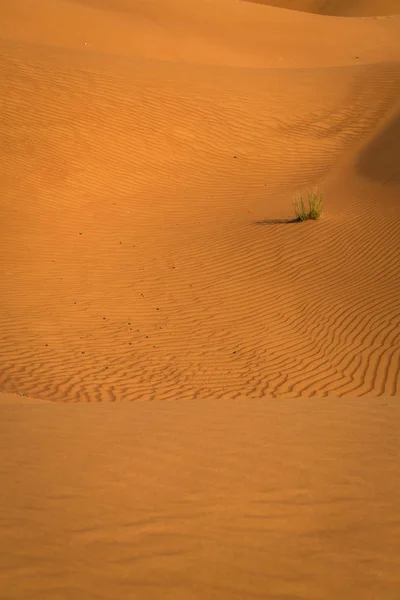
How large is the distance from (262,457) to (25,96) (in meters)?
15.2

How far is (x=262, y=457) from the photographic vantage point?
14.7 feet

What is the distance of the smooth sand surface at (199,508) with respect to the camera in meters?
2.92

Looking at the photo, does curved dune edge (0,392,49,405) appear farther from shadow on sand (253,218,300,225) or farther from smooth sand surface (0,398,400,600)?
shadow on sand (253,218,300,225)

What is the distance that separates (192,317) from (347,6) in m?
46.2

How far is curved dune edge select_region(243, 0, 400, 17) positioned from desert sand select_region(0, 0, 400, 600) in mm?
21893

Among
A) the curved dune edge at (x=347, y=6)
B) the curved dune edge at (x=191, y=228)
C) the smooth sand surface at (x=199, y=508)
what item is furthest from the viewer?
the curved dune edge at (x=347, y=6)

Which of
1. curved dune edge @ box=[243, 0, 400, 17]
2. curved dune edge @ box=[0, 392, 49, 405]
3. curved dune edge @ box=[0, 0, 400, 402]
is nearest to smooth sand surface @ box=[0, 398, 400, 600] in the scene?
curved dune edge @ box=[0, 392, 49, 405]

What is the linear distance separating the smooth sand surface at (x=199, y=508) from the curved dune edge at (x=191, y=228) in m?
2.83

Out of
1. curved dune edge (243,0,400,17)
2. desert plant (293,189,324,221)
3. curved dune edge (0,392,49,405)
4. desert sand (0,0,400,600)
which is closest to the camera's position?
desert sand (0,0,400,600)

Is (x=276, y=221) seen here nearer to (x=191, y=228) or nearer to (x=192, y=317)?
(x=191, y=228)

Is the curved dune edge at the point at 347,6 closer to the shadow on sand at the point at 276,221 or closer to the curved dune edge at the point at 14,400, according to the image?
the shadow on sand at the point at 276,221

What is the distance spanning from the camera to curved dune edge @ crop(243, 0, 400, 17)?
4903 cm

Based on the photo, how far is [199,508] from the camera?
11.9 feet

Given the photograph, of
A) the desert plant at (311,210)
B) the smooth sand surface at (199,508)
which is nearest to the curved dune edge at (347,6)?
the desert plant at (311,210)
